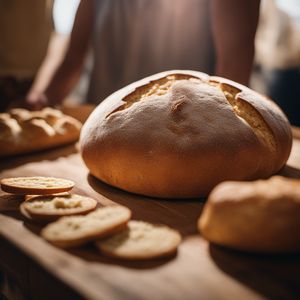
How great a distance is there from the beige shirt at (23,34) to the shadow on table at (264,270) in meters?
2.24

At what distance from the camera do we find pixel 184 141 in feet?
3.35

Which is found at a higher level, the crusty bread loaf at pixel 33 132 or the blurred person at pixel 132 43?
the blurred person at pixel 132 43

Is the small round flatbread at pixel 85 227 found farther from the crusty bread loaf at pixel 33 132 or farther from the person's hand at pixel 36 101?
the person's hand at pixel 36 101

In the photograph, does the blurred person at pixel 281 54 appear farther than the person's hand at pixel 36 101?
Yes

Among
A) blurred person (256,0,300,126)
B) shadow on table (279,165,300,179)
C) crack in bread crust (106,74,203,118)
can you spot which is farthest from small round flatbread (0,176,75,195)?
blurred person (256,0,300,126)

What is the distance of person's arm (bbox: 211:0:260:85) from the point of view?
1.63m

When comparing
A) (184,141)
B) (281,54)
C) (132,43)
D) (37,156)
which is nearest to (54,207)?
(184,141)

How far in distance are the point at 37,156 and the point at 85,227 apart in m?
0.70

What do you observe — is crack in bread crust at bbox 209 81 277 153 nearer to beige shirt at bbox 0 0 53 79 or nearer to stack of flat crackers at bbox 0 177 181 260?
stack of flat crackers at bbox 0 177 181 260

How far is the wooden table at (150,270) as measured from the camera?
0.66m

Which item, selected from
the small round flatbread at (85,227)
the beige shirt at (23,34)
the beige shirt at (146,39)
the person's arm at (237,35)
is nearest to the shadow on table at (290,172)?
the person's arm at (237,35)

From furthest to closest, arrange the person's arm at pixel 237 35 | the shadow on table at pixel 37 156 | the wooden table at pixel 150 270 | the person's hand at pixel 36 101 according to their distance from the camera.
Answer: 1. the person's hand at pixel 36 101
2. the person's arm at pixel 237 35
3. the shadow on table at pixel 37 156
4. the wooden table at pixel 150 270

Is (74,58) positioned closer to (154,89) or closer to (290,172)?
(154,89)

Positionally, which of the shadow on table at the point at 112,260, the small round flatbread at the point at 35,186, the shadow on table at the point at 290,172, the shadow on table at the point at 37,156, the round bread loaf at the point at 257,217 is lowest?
the shadow on table at the point at 37,156
